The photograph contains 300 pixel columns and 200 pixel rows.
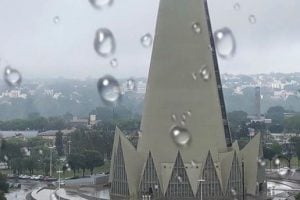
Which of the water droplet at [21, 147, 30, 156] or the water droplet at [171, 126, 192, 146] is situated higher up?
the water droplet at [171, 126, 192, 146]

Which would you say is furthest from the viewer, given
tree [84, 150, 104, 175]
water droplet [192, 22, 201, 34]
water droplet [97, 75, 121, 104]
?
tree [84, 150, 104, 175]

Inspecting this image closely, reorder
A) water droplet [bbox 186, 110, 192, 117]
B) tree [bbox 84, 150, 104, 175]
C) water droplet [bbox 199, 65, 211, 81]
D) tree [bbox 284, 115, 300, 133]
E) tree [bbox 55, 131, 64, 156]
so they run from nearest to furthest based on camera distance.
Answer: water droplet [bbox 186, 110, 192, 117]
water droplet [bbox 199, 65, 211, 81]
tree [bbox 84, 150, 104, 175]
tree [bbox 55, 131, 64, 156]
tree [bbox 284, 115, 300, 133]

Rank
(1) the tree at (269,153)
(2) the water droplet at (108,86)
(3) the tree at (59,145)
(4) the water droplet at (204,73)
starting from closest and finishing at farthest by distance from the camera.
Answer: (2) the water droplet at (108,86)
(4) the water droplet at (204,73)
(1) the tree at (269,153)
(3) the tree at (59,145)

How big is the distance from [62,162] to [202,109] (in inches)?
831

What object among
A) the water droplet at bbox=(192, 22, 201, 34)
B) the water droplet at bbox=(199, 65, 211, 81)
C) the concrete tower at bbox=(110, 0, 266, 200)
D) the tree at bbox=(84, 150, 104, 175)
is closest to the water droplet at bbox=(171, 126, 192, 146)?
the concrete tower at bbox=(110, 0, 266, 200)

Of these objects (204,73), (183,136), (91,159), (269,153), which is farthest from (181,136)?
(269,153)

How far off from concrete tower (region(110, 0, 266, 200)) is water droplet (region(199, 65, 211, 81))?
0.04 feet

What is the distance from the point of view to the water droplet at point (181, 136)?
21875 millimetres

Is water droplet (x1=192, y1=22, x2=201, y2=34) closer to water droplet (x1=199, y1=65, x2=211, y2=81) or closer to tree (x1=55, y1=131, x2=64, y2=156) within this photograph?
water droplet (x1=199, y1=65, x2=211, y2=81)

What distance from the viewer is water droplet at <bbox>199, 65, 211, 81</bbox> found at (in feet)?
73.0

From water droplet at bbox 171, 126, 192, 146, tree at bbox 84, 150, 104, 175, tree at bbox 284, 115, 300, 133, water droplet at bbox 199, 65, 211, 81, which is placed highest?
water droplet at bbox 199, 65, 211, 81

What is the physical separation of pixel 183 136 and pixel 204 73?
2.50 metres

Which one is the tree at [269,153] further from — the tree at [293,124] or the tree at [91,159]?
the tree at [293,124]

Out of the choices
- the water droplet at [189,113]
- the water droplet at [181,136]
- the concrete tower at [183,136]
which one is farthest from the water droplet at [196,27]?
the water droplet at [181,136]
